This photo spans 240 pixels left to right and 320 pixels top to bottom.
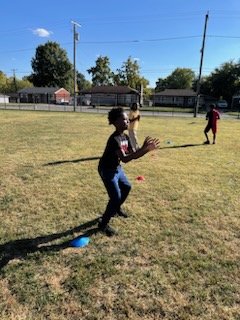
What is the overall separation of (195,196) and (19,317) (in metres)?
3.76

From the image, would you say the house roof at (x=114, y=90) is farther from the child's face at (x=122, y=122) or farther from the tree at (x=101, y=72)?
the child's face at (x=122, y=122)

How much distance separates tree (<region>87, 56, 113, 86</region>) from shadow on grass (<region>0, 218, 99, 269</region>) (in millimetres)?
73164

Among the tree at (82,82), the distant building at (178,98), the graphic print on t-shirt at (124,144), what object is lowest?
the graphic print on t-shirt at (124,144)

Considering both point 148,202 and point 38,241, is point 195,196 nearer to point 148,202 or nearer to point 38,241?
point 148,202

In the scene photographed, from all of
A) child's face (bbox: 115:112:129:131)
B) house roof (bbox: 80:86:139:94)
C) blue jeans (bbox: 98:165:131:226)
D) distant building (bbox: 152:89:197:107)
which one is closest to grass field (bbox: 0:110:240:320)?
blue jeans (bbox: 98:165:131:226)

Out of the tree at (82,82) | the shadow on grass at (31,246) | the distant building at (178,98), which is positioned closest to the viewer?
the shadow on grass at (31,246)

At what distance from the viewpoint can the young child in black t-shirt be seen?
10.3 ft

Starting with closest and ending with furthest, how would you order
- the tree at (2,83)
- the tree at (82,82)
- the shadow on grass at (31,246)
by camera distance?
the shadow on grass at (31,246), the tree at (2,83), the tree at (82,82)

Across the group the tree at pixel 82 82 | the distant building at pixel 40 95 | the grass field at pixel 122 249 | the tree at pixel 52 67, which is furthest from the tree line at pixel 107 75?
the grass field at pixel 122 249

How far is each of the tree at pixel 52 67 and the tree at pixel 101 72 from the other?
8.95m

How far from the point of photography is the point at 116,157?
136 inches

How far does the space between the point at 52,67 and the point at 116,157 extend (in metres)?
81.2

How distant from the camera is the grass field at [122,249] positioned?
2500mm

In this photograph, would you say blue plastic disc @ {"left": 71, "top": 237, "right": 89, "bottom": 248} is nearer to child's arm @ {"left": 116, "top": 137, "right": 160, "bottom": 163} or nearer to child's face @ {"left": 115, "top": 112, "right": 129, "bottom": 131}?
child's arm @ {"left": 116, "top": 137, "right": 160, "bottom": 163}
